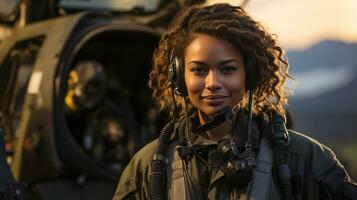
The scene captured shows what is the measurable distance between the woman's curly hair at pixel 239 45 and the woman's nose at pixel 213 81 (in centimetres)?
12

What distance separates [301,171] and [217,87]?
37 cm

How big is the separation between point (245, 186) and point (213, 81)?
34 centimetres

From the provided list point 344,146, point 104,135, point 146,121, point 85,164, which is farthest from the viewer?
point 344,146

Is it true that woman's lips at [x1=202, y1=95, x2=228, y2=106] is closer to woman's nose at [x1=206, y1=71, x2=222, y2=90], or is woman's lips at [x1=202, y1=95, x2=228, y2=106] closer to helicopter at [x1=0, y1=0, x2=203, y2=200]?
woman's nose at [x1=206, y1=71, x2=222, y2=90]

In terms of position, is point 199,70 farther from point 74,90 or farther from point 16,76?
point 16,76

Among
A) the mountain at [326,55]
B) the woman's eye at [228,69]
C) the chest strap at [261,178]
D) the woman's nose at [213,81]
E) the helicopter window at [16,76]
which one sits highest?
the mountain at [326,55]

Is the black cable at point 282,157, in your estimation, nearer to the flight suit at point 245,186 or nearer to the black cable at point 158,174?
the flight suit at point 245,186

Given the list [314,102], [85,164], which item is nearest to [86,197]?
[85,164]

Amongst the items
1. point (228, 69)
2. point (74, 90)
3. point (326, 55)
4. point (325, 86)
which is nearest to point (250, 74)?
point (228, 69)

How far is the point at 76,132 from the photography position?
612 centimetres

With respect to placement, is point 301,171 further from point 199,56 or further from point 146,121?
point 146,121

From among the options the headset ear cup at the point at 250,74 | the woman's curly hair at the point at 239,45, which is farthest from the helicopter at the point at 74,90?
the headset ear cup at the point at 250,74

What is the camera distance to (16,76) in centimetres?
588

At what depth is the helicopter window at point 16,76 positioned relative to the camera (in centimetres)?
573
